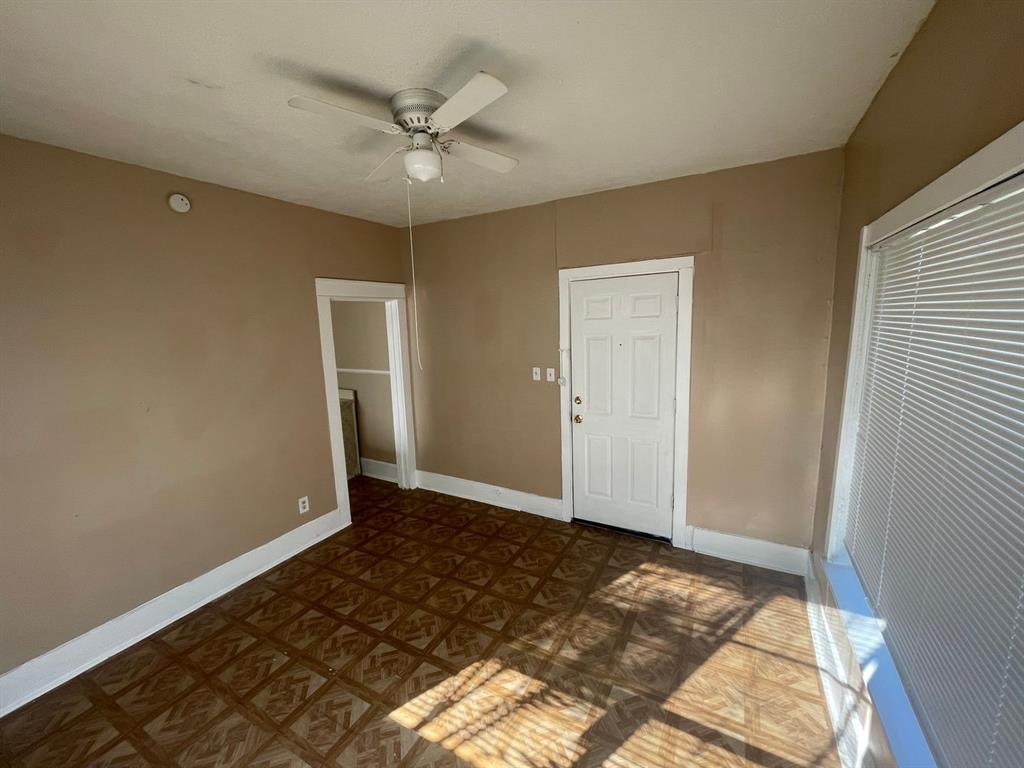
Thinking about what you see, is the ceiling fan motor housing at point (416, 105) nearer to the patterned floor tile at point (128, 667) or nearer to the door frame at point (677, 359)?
the door frame at point (677, 359)

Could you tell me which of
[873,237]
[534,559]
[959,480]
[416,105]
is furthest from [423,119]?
[534,559]

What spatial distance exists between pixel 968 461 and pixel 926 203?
740 mm

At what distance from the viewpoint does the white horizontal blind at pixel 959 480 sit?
85 cm

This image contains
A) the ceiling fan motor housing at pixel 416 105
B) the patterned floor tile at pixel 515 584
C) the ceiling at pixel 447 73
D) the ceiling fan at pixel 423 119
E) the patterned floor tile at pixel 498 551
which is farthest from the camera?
the patterned floor tile at pixel 498 551

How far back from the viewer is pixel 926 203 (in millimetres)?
1205

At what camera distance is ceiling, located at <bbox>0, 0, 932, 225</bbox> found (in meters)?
1.22

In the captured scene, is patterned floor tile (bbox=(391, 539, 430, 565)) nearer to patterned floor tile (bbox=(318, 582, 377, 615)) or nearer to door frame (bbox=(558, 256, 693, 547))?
patterned floor tile (bbox=(318, 582, 377, 615))

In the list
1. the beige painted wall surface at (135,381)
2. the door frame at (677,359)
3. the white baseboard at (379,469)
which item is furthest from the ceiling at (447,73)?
the white baseboard at (379,469)

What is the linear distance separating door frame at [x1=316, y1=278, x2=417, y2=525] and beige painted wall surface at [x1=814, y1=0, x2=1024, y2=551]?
3236 mm

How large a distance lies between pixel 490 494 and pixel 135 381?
261 cm

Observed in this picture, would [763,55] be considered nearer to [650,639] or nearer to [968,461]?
[968,461]

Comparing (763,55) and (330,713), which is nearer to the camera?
(763,55)

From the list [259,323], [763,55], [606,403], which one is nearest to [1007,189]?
[763,55]

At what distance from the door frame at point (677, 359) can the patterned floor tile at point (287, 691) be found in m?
2.04
